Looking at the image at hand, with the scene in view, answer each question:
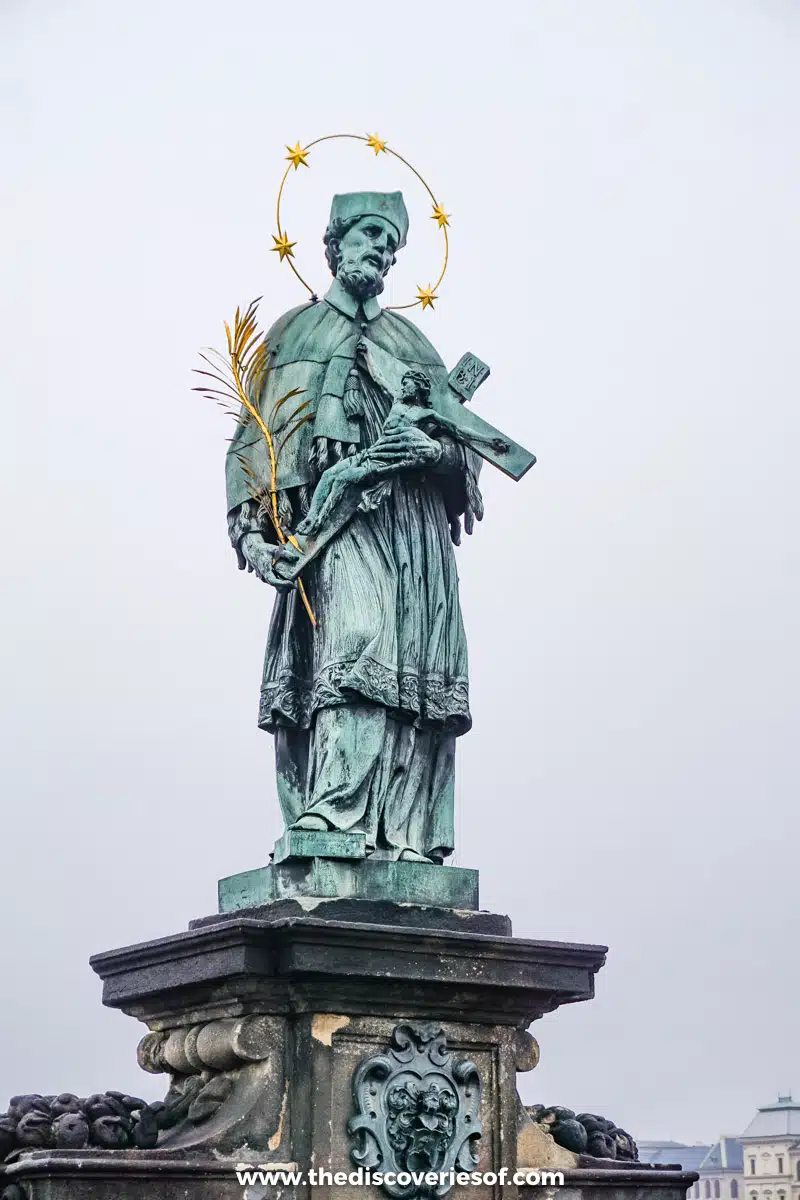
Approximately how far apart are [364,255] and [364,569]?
180cm

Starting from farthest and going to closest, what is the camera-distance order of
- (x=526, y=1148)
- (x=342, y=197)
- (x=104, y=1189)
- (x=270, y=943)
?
(x=342, y=197), (x=526, y=1148), (x=270, y=943), (x=104, y=1189)

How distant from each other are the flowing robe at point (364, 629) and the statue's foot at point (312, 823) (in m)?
0.04

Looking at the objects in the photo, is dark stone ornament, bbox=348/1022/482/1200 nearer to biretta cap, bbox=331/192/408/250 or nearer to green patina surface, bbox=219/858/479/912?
green patina surface, bbox=219/858/479/912

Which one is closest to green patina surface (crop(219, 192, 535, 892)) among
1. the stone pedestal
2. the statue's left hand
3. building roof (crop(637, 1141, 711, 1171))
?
the statue's left hand

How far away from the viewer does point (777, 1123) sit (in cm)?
3331

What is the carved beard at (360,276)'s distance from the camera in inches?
499

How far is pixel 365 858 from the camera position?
1155cm

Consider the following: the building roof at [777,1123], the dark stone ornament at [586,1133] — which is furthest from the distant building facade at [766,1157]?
the dark stone ornament at [586,1133]

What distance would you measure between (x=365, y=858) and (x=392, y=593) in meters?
1.50

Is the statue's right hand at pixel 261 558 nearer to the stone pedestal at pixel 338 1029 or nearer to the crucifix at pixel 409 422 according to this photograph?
the crucifix at pixel 409 422

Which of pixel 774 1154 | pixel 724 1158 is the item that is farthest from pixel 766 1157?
pixel 724 1158

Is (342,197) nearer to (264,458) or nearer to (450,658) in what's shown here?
(264,458)

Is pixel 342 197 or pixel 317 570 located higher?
pixel 342 197

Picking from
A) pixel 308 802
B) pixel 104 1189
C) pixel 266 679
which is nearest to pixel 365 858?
pixel 308 802
